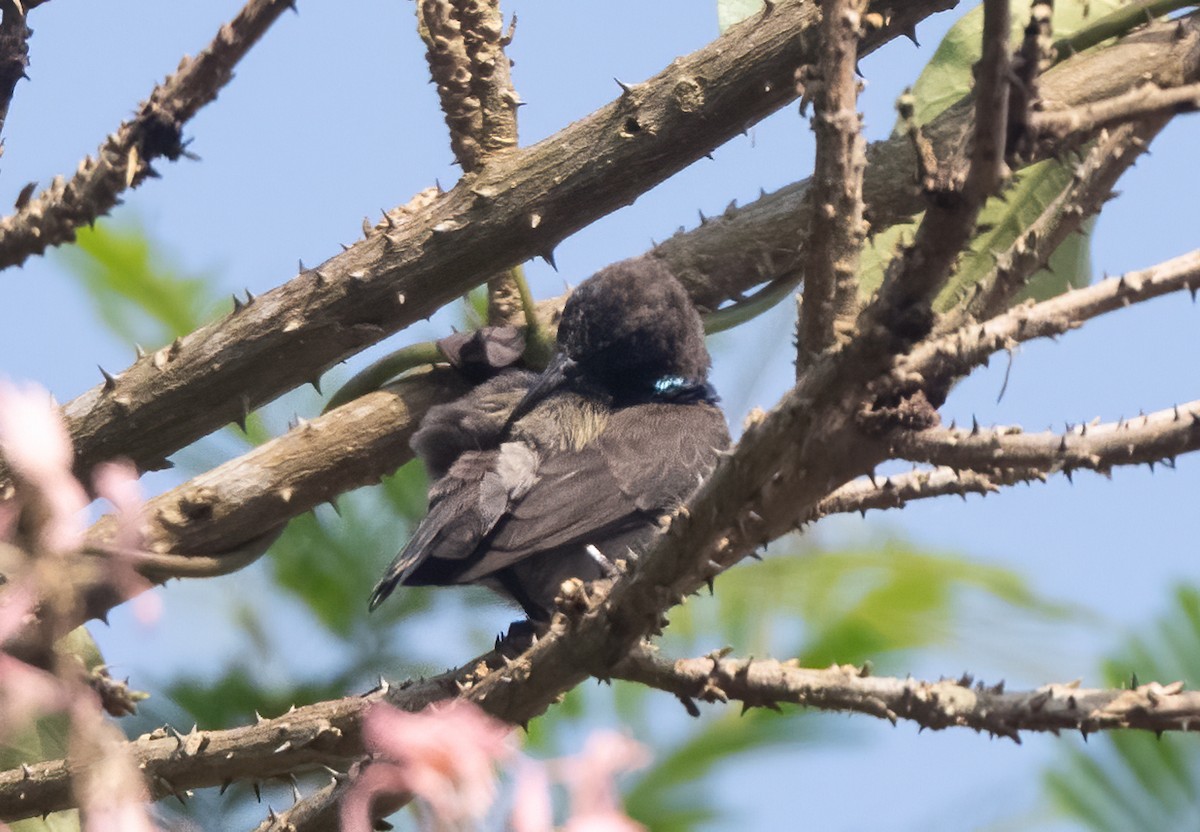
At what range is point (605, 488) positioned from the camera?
2834 mm

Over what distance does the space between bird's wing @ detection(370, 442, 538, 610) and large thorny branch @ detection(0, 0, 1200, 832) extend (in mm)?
157

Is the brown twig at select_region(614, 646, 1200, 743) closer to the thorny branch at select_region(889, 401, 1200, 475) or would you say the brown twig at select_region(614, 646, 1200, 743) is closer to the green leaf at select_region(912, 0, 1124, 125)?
the thorny branch at select_region(889, 401, 1200, 475)

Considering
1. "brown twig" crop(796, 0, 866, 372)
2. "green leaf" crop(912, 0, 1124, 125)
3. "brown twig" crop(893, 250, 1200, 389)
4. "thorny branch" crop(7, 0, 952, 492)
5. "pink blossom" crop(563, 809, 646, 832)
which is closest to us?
"pink blossom" crop(563, 809, 646, 832)

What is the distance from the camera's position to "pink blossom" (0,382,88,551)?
3.23ft

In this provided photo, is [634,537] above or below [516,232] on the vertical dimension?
below

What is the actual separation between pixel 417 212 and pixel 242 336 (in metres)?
0.39

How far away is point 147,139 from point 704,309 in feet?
4.09

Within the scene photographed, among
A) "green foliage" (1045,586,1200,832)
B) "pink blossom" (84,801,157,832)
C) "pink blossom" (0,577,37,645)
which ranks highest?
"pink blossom" (0,577,37,645)

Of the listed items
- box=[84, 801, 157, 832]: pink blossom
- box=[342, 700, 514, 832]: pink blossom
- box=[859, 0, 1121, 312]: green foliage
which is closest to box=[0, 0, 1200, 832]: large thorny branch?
box=[859, 0, 1121, 312]: green foliage

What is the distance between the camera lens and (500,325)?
318 centimetres

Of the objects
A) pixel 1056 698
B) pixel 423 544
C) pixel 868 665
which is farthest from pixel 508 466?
pixel 1056 698

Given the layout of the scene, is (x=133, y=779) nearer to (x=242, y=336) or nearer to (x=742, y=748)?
(x=242, y=336)

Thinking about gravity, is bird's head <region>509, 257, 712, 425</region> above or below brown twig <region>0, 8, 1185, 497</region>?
below

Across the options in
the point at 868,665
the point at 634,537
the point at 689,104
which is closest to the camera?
the point at 868,665
